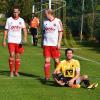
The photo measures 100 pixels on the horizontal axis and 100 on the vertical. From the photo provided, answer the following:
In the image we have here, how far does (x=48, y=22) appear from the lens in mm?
13695

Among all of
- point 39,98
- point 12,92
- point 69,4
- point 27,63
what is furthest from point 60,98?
point 69,4

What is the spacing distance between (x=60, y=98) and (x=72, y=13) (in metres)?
35.8

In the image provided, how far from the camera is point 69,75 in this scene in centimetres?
1249

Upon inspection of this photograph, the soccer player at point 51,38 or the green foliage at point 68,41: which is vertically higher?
the soccer player at point 51,38

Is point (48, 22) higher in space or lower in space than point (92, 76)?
higher

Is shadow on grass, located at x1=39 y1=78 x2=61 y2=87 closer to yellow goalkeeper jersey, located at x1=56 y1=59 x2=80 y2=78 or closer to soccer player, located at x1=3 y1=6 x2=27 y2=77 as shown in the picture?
yellow goalkeeper jersey, located at x1=56 y1=59 x2=80 y2=78

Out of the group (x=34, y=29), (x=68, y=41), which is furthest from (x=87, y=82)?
(x=68, y=41)

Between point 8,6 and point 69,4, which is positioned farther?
point 8,6

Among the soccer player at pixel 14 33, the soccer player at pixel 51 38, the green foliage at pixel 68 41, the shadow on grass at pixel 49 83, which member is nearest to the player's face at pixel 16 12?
the soccer player at pixel 14 33

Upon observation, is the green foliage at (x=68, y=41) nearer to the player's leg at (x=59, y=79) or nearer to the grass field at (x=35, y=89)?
the grass field at (x=35, y=89)

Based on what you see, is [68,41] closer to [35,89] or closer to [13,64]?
[13,64]

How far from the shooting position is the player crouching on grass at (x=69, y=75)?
40.1 ft

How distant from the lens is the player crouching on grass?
1222 centimetres

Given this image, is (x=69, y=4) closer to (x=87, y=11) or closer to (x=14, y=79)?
(x=87, y=11)
